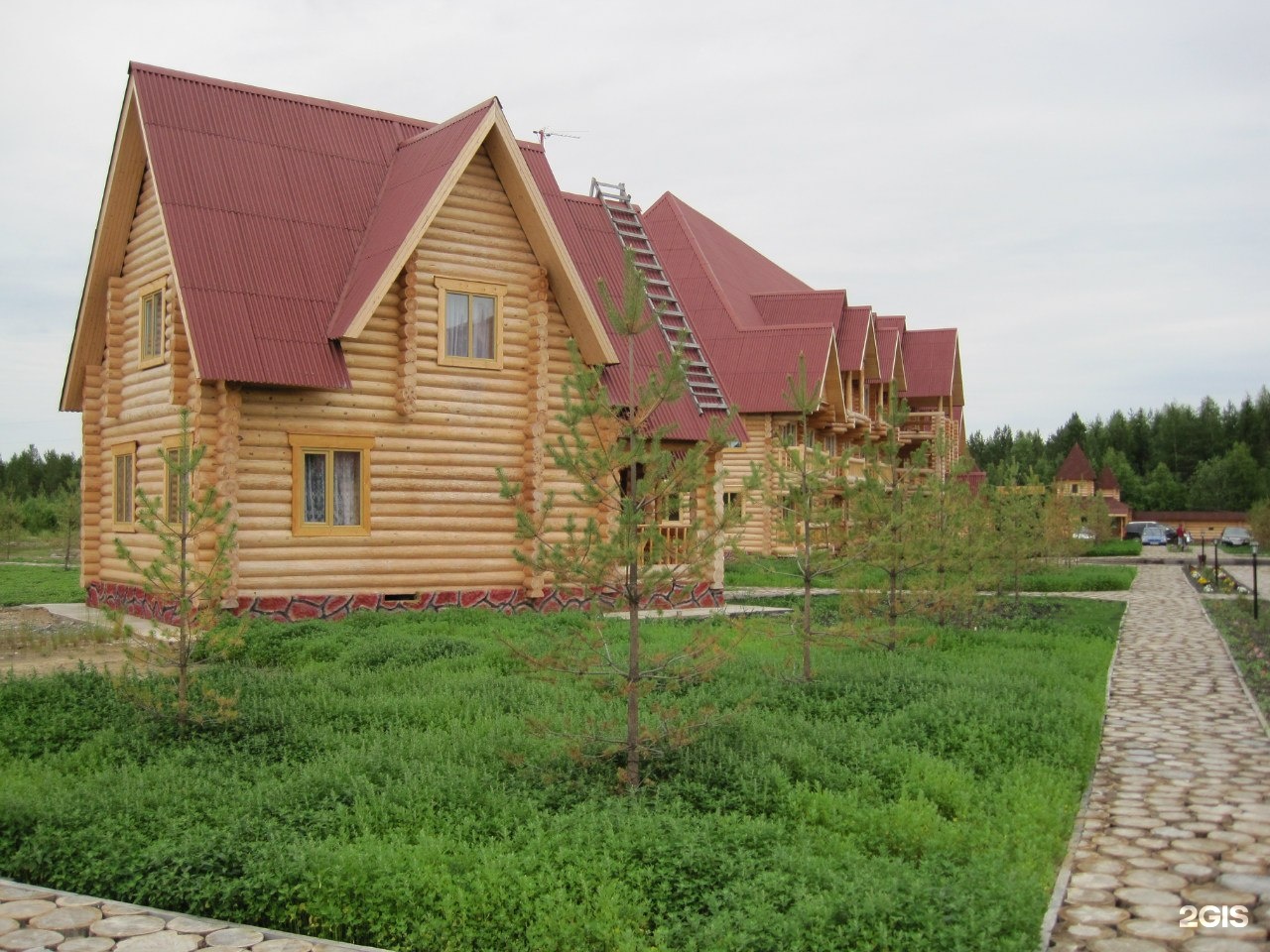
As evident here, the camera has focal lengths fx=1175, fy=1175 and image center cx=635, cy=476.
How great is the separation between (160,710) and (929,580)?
9782 mm

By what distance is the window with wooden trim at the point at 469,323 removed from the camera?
17.4 m

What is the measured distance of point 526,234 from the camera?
1814 cm

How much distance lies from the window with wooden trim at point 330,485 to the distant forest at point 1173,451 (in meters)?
76.4

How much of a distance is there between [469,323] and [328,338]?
88.9 inches

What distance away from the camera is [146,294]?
57.2 feet

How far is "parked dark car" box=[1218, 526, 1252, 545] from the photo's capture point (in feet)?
218

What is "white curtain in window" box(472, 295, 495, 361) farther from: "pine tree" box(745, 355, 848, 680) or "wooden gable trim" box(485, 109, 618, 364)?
"pine tree" box(745, 355, 848, 680)

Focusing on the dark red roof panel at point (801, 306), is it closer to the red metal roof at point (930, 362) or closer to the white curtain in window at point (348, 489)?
the red metal roof at point (930, 362)

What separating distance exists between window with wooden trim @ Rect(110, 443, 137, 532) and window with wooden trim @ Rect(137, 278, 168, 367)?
1.44 meters

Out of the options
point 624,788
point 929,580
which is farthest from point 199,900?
point 929,580

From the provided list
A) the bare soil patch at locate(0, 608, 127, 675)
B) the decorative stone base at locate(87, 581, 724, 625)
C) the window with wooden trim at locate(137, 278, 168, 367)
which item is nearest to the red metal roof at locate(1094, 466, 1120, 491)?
the decorative stone base at locate(87, 581, 724, 625)

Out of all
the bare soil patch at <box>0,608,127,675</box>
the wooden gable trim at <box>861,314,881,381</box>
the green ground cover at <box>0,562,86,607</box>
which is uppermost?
the wooden gable trim at <box>861,314,881,381</box>

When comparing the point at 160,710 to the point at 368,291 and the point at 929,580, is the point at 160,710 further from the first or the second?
the point at 929,580

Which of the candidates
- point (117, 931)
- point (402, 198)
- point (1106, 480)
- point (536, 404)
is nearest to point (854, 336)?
point (536, 404)
